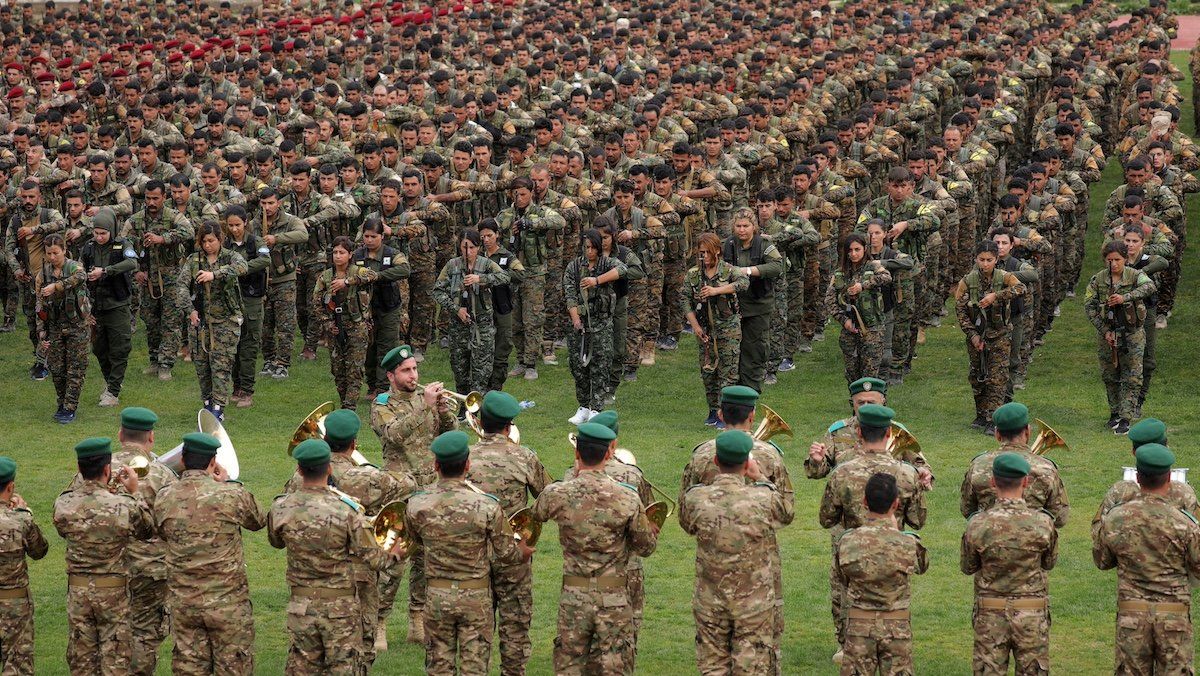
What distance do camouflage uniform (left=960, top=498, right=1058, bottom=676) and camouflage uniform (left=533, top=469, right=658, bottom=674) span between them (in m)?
2.07

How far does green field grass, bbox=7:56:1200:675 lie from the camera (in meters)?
12.5

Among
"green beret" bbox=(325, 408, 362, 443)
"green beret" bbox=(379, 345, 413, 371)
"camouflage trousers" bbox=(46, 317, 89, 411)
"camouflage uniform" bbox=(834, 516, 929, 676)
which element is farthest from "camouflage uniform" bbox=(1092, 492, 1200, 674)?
"camouflage trousers" bbox=(46, 317, 89, 411)

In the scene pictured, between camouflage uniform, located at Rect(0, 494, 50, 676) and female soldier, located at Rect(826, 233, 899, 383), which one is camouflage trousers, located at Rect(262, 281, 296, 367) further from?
camouflage uniform, located at Rect(0, 494, 50, 676)

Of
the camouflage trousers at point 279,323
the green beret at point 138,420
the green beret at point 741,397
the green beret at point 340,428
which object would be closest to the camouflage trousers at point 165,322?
the camouflage trousers at point 279,323

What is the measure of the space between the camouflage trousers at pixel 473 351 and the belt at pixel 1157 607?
8.89m

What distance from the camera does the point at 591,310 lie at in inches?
709

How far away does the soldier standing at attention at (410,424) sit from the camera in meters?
12.6

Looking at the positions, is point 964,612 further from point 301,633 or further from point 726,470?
point 301,633

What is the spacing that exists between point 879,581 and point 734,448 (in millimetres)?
1202

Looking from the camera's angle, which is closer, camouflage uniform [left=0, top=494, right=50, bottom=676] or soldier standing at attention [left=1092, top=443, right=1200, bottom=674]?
soldier standing at attention [left=1092, top=443, right=1200, bottom=674]

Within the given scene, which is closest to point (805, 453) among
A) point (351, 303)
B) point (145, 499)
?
point (351, 303)

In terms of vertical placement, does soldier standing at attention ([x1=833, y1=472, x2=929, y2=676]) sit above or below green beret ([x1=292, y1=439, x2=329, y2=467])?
below

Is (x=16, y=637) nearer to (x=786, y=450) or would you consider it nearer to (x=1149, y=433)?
(x=1149, y=433)

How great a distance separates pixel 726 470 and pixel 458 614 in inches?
76.0
